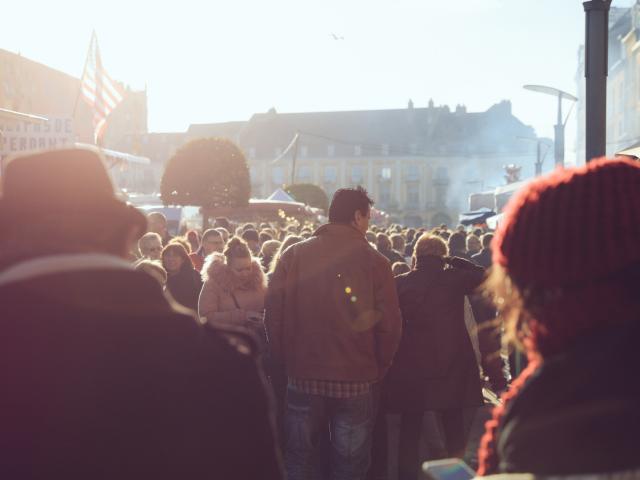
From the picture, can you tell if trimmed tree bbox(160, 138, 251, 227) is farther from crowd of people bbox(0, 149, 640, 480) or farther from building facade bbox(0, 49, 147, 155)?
crowd of people bbox(0, 149, 640, 480)

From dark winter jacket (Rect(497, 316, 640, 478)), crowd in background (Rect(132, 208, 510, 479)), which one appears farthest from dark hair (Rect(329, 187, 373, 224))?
dark winter jacket (Rect(497, 316, 640, 478))

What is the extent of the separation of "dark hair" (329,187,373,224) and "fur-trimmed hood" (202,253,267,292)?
159cm

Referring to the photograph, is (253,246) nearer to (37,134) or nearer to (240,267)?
(37,134)

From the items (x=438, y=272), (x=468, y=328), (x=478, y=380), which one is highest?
(x=438, y=272)

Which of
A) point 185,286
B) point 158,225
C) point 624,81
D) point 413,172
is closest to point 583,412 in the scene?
point 185,286

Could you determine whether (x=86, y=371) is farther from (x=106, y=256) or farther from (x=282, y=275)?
(x=282, y=275)

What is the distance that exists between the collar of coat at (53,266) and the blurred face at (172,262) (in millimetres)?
5503

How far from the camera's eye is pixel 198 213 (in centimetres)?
2633

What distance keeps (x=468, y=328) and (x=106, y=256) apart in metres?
4.50

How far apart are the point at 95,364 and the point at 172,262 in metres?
5.64

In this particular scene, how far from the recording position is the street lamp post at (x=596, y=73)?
17.5ft

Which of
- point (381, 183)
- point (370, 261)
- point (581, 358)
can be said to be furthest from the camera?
point (381, 183)

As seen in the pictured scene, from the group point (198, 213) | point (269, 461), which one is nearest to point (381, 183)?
point (198, 213)

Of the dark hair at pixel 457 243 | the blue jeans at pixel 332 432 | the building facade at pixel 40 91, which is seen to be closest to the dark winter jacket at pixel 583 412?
the blue jeans at pixel 332 432
